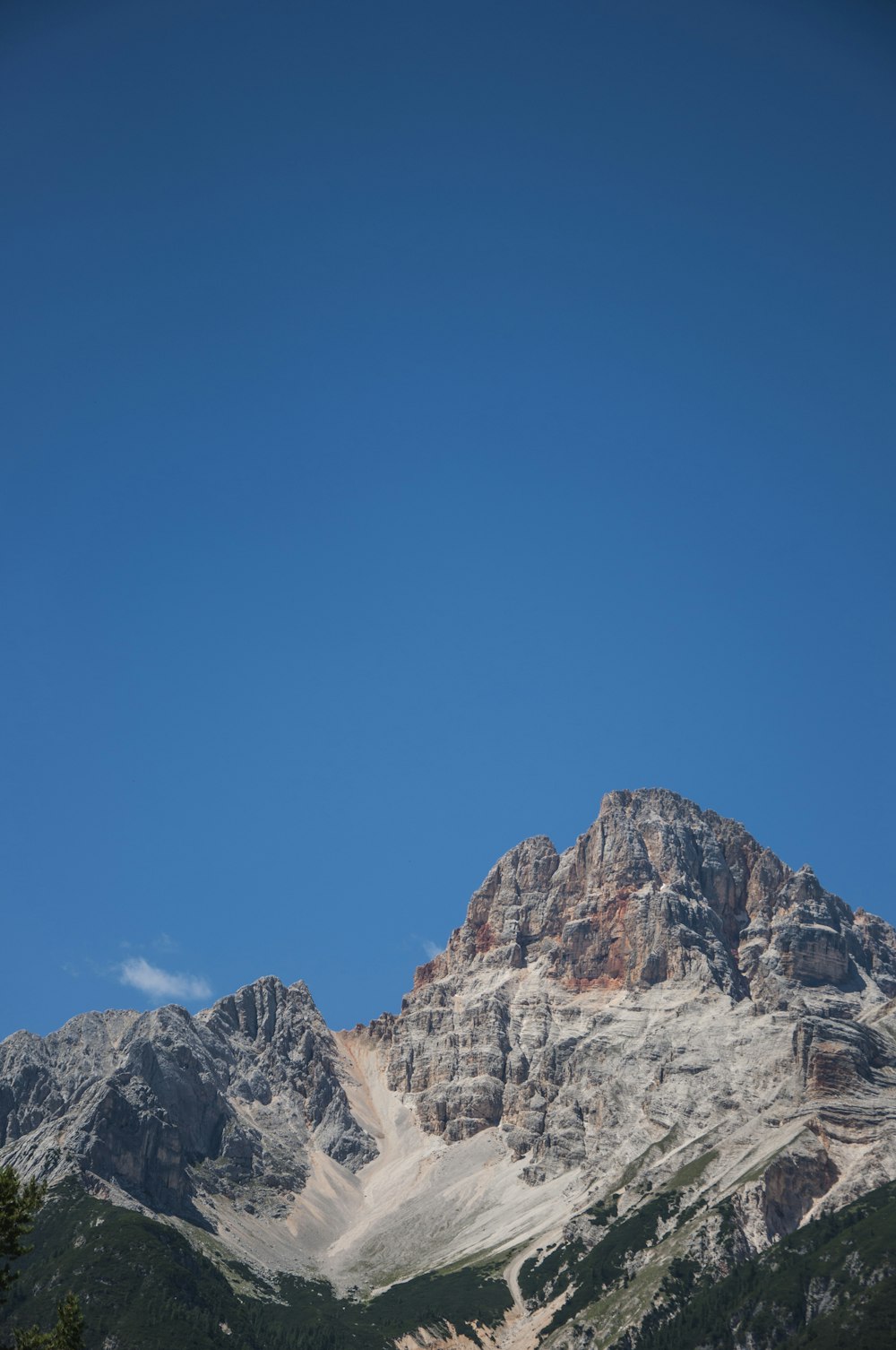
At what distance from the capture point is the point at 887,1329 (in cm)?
19975

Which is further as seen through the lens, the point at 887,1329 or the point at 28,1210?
the point at 887,1329

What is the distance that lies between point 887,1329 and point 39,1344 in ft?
539

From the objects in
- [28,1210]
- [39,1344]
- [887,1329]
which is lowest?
[887,1329]

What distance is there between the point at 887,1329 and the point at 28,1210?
16846cm

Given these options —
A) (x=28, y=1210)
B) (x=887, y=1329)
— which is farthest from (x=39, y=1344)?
(x=887, y=1329)

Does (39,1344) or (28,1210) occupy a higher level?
(28,1210)

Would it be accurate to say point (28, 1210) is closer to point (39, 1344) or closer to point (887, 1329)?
point (39, 1344)

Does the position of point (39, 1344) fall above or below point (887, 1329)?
above

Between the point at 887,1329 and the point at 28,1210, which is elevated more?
the point at 28,1210

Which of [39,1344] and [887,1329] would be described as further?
A: [887,1329]

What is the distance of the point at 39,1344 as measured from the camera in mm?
79625

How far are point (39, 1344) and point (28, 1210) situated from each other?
28.8 feet

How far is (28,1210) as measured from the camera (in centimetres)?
7881
